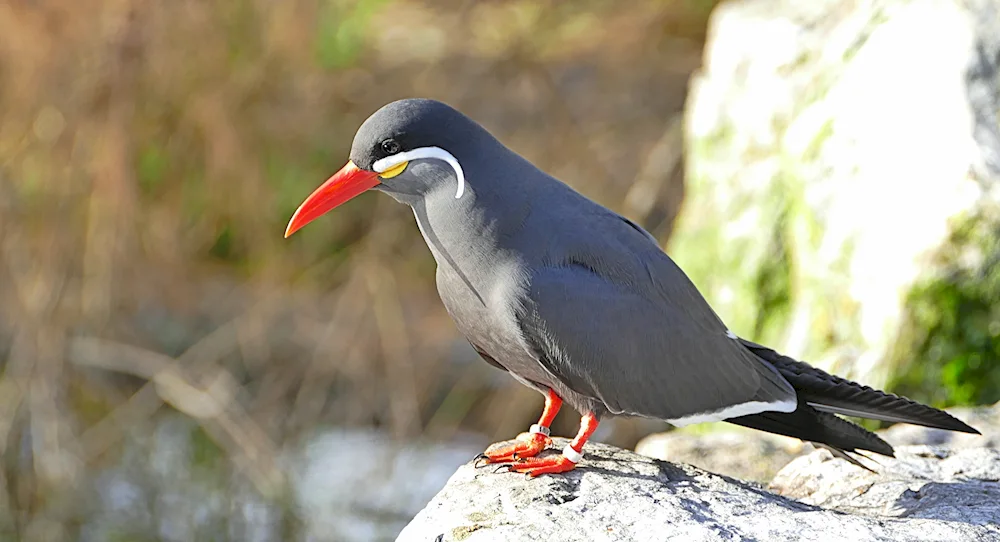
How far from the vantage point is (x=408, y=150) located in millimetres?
3418

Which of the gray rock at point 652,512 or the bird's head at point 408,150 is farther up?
the bird's head at point 408,150

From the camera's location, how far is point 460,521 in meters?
3.19

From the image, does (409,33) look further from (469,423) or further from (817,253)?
(817,253)

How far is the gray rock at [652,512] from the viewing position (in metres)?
3.04

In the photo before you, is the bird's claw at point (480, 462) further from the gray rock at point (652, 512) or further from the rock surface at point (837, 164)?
the rock surface at point (837, 164)

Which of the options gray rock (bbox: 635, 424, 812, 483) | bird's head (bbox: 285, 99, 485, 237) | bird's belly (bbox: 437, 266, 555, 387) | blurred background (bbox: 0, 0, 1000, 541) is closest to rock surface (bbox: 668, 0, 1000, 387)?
blurred background (bbox: 0, 0, 1000, 541)

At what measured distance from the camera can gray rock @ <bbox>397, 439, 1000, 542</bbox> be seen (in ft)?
9.99

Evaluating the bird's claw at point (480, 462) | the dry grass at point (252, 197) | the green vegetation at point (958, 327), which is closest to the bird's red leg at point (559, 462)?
the bird's claw at point (480, 462)

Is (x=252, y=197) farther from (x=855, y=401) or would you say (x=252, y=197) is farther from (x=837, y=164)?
(x=855, y=401)

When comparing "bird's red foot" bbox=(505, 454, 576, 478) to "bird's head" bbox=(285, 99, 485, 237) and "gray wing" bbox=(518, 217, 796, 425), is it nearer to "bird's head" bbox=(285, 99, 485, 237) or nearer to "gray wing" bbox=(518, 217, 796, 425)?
"gray wing" bbox=(518, 217, 796, 425)

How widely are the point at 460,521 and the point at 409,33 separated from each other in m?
7.48

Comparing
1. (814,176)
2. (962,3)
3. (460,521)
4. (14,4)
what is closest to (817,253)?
(814,176)

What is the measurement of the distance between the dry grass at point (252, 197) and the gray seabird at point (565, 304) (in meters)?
4.49

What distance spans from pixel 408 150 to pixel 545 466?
42.5 inches
